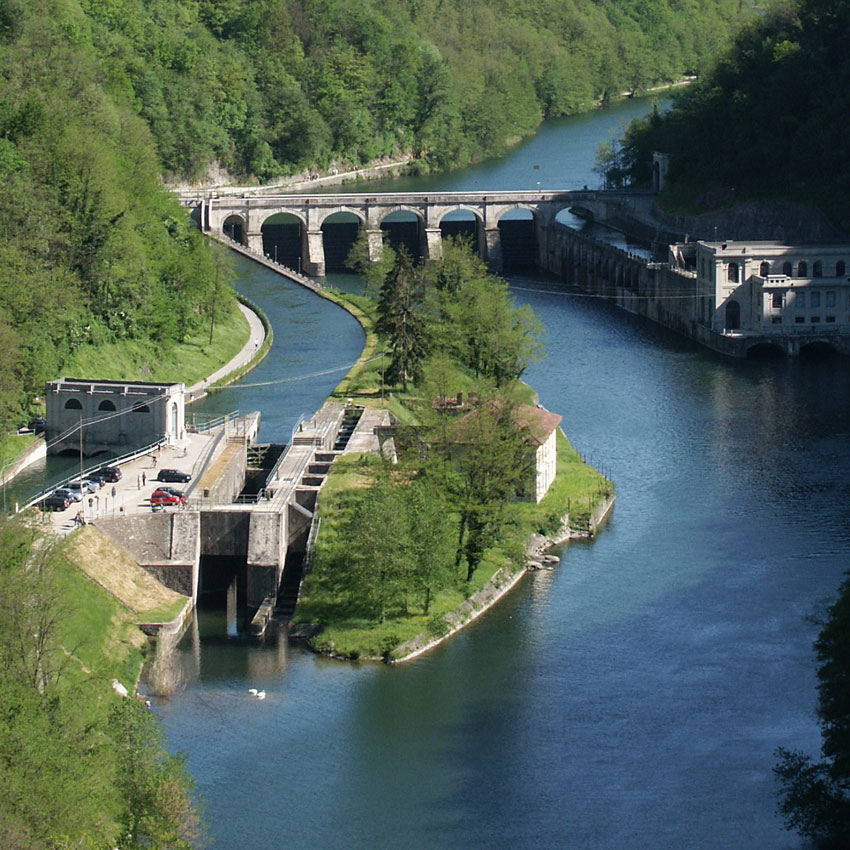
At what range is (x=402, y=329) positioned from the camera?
10362cm

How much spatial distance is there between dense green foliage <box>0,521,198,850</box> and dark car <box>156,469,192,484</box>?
1731 cm

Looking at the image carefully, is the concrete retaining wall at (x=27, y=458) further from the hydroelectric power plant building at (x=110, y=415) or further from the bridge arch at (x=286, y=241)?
the bridge arch at (x=286, y=241)

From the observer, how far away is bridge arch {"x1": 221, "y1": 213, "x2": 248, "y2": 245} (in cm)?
16788

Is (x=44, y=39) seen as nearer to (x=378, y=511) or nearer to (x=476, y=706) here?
(x=378, y=511)

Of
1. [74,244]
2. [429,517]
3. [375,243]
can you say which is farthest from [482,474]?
[375,243]

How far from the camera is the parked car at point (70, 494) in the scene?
261 feet

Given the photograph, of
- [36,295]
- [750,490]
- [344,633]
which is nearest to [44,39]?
[36,295]

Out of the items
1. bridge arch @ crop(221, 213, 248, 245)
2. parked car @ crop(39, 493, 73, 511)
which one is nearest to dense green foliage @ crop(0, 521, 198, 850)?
parked car @ crop(39, 493, 73, 511)

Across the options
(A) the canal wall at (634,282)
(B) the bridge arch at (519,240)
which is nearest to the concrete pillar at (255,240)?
(B) the bridge arch at (519,240)

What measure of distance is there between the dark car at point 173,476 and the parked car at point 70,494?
421 cm

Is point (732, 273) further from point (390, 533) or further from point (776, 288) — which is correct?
point (390, 533)

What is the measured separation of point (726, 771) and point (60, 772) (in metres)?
20.9

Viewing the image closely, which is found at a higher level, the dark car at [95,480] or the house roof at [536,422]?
the house roof at [536,422]

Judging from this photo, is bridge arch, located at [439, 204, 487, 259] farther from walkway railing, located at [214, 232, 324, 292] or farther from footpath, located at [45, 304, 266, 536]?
footpath, located at [45, 304, 266, 536]
